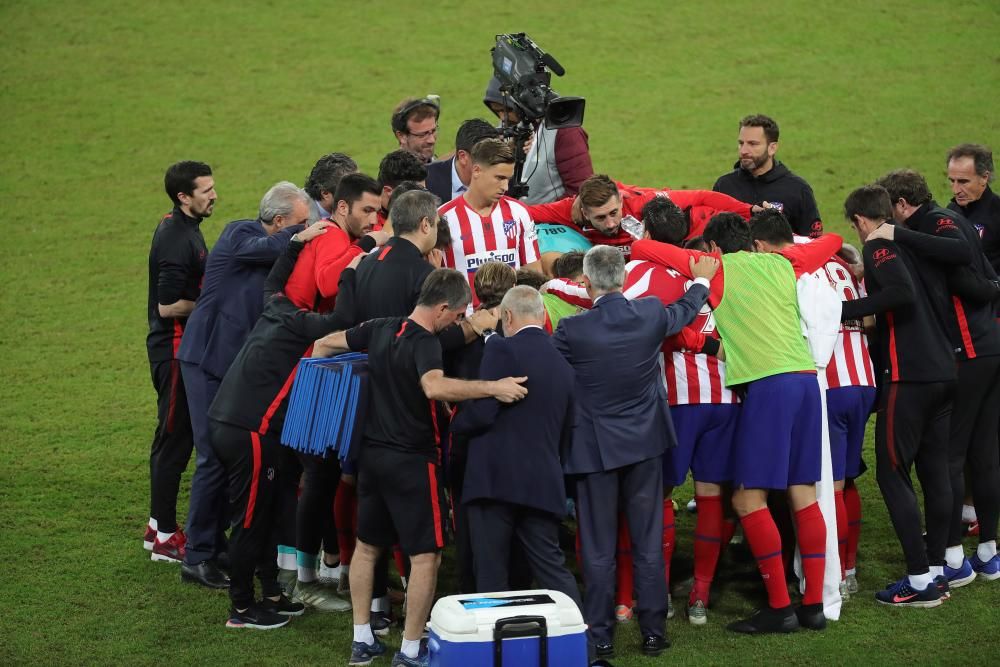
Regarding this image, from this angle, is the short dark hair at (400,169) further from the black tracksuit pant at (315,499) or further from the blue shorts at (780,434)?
the blue shorts at (780,434)

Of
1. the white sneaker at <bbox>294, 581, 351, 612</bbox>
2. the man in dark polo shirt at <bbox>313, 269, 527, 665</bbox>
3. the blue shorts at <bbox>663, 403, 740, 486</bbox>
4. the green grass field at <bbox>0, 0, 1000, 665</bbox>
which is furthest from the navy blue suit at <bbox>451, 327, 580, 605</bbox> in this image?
the green grass field at <bbox>0, 0, 1000, 665</bbox>

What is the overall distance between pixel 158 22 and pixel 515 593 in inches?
572

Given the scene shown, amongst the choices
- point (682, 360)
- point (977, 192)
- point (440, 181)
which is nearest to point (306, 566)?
point (682, 360)

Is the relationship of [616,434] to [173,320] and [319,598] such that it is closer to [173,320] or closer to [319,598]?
[319,598]

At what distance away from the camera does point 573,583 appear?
216 inches

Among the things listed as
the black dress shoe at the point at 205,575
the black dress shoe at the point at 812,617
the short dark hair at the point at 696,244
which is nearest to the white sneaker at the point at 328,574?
the black dress shoe at the point at 205,575

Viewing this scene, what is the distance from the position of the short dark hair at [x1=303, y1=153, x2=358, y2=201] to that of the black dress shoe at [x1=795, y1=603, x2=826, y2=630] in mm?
3095

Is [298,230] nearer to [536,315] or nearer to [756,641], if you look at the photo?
[536,315]

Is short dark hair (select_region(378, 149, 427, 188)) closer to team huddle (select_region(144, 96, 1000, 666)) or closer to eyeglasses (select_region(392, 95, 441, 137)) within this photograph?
team huddle (select_region(144, 96, 1000, 666))

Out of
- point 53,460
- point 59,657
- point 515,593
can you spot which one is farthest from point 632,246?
point 53,460

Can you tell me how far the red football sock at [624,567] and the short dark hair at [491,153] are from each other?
181cm

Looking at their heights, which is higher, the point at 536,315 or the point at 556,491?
the point at 536,315

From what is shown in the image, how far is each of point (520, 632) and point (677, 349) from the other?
67.9 inches

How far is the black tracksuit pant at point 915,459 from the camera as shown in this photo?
612cm
